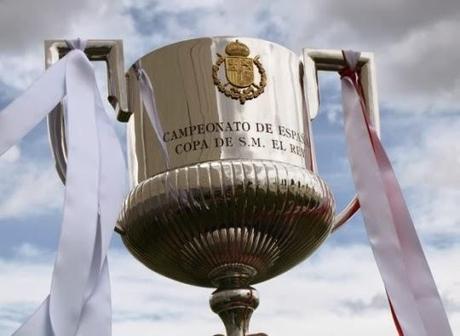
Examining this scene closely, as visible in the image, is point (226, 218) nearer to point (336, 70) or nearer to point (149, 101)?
point (149, 101)

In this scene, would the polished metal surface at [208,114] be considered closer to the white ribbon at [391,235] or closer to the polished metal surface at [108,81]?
the polished metal surface at [108,81]

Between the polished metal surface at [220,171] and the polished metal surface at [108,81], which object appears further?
the polished metal surface at [108,81]

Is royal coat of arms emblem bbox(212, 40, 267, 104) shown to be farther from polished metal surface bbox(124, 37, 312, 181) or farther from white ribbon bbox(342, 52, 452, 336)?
white ribbon bbox(342, 52, 452, 336)

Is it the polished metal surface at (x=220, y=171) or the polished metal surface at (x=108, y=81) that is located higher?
the polished metal surface at (x=108, y=81)

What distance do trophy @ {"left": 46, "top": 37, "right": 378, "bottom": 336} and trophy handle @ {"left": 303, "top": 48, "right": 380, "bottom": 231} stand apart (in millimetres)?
28

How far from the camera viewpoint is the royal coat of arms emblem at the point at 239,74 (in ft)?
10.5

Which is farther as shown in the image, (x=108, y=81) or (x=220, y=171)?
(x=108, y=81)

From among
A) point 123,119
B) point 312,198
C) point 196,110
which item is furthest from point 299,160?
point 123,119

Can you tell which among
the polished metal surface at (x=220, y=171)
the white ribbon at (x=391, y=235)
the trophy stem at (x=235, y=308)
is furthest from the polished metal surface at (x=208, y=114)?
the trophy stem at (x=235, y=308)

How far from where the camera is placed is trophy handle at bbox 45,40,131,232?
326 cm

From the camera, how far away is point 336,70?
11.7 feet

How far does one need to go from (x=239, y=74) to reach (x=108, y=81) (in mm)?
433

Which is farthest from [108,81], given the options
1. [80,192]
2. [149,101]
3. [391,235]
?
[391,235]

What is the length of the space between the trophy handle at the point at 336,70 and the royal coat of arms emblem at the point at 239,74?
0.73 ft
